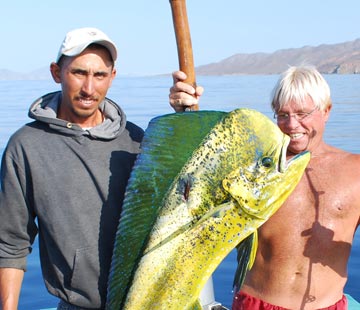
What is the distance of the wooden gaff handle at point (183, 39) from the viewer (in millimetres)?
2766

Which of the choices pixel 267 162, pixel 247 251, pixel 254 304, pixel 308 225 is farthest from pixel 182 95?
pixel 254 304

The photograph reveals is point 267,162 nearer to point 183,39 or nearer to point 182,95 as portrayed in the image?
point 182,95

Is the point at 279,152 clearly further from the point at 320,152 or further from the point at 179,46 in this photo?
the point at 320,152

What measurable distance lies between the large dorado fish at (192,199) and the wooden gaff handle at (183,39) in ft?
1.13

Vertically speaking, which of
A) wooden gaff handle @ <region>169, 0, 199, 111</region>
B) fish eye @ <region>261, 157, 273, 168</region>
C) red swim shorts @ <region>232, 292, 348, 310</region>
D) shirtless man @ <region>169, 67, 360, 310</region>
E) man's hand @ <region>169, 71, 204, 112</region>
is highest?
wooden gaff handle @ <region>169, 0, 199, 111</region>

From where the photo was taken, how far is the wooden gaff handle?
109 inches

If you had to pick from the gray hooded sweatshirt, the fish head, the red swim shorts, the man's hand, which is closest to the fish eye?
the fish head

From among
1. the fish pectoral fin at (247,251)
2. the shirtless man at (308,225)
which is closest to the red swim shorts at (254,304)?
the shirtless man at (308,225)

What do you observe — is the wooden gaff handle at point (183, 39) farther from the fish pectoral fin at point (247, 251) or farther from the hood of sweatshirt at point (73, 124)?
the fish pectoral fin at point (247, 251)

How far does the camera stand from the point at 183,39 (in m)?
2.81

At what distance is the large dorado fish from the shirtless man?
2.70ft

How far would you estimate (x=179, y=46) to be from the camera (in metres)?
2.83

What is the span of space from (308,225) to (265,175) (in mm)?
1028

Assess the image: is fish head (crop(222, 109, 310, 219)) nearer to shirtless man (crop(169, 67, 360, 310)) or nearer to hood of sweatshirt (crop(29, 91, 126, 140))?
hood of sweatshirt (crop(29, 91, 126, 140))
